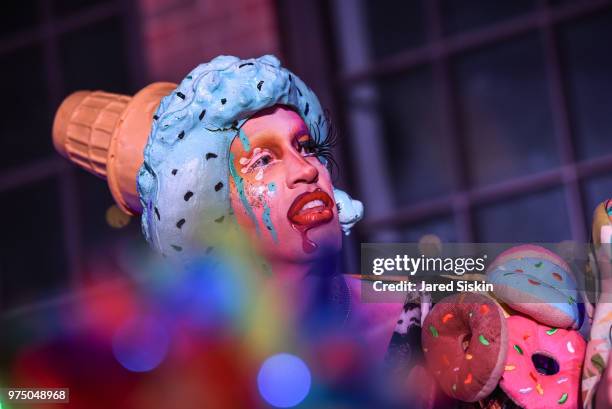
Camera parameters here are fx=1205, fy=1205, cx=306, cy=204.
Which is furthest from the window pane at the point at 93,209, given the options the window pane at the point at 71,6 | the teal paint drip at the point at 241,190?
the teal paint drip at the point at 241,190

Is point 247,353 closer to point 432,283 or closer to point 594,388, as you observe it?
point 432,283

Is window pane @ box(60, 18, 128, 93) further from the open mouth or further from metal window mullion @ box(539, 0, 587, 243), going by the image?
the open mouth

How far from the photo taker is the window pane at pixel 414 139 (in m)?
2.91

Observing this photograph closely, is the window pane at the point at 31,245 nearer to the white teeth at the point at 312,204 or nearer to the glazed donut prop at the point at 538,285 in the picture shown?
the white teeth at the point at 312,204

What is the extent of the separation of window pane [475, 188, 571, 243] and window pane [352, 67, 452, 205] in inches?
5.2

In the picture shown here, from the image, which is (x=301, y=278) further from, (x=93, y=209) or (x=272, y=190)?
(x=93, y=209)

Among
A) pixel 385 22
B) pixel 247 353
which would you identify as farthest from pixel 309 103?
pixel 385 22

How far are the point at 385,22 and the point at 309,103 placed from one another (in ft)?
3.50

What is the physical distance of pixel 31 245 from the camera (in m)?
3.20

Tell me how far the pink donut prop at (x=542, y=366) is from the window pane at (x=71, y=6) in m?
1.85

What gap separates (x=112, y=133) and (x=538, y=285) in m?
0.77

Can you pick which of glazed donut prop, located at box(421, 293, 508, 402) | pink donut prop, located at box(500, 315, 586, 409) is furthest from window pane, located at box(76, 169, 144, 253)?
pink donut prop, located at box(500, 315, 586, 409)

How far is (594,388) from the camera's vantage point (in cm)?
170

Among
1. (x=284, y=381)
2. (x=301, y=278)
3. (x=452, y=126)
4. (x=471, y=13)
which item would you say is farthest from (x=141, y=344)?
(x=471, y=13)
